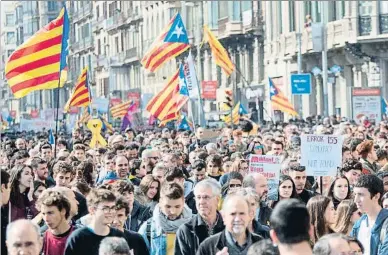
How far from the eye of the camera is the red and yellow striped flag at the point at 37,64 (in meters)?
20.4

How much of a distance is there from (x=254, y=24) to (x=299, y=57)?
1237 centimetres

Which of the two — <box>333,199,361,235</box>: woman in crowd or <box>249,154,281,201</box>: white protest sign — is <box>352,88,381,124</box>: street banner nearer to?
<box>249,154,281,201</box>: white protest sign

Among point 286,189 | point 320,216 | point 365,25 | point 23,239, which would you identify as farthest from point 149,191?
point 365,25

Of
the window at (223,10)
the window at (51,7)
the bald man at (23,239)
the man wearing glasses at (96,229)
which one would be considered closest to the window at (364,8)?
the window at (223,10)

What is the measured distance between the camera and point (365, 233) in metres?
9.43

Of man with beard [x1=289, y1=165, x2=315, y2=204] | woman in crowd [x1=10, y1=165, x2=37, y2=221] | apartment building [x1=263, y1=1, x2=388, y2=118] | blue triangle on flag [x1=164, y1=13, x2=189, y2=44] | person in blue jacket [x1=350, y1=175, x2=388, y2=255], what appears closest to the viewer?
person in blue jacket [x1=350, y1=175, x2=388, y2=255]

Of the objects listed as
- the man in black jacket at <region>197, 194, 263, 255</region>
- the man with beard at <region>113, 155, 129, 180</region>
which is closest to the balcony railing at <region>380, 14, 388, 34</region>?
the man with beard at <region>113, 155, 129, 180</region>

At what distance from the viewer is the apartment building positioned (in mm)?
43094

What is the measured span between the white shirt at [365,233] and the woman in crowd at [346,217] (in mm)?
292

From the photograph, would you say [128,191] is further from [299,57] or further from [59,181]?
[299,57]

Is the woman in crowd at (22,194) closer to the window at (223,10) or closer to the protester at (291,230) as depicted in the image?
the protester at (291,230)

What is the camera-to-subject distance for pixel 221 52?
3303cm

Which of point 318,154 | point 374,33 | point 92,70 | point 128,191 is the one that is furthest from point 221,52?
point 92,70

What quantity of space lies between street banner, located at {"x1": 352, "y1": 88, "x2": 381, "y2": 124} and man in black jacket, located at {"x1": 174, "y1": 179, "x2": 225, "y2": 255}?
23.8m
